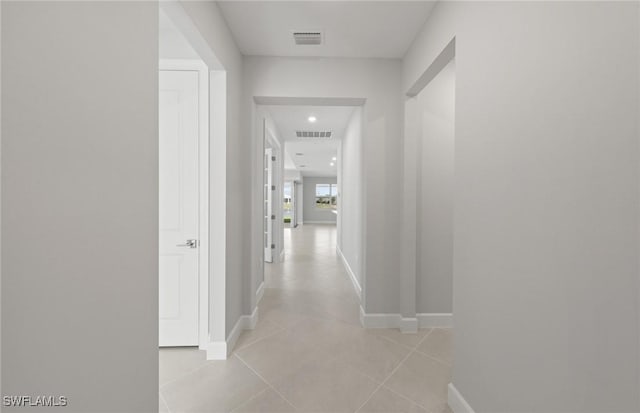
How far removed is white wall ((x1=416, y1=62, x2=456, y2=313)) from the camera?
113 inches

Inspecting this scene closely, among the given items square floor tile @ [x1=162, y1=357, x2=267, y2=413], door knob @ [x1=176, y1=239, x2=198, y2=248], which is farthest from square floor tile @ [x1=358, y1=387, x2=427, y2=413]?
door knob @ [x1=176, y1=239, x2=198, y2=248]

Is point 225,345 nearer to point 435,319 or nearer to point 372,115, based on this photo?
point 435,319

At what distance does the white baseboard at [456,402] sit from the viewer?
1615mm

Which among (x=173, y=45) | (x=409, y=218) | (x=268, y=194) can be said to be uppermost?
(x=173, y=45)

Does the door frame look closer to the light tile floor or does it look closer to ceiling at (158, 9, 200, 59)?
ceiling at (158, 9, 200, 59)

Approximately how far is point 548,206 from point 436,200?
1871 millimetres

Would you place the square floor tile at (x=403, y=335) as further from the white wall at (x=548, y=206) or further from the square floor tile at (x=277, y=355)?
the white wall at (x=548, y=206)

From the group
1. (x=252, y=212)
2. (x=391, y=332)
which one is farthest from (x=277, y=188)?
(x=391, y=332)

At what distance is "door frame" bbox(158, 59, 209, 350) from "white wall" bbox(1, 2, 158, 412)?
1081 mm

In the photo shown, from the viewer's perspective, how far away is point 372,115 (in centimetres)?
284

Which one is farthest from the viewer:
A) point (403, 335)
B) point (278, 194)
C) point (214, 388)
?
point (278, 194)

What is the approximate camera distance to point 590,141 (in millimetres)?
912

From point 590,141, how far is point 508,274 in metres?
0.65

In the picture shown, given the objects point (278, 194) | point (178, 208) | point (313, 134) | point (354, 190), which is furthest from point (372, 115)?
point (278, 194)
